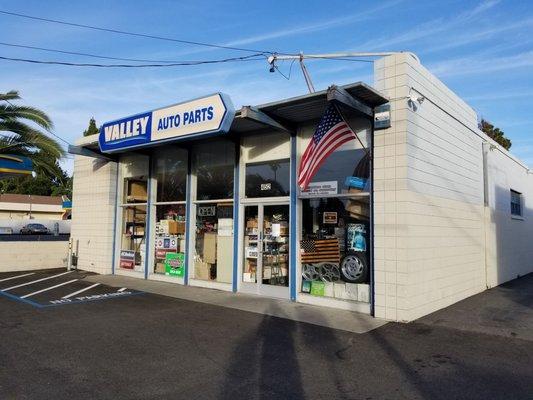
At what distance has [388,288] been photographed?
8281 millimetres

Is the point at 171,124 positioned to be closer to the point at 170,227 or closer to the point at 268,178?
the point at 268,178

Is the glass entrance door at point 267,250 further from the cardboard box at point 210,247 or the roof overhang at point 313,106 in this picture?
the roof overhang at point 313,106

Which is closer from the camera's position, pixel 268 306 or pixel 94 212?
pixel 268 306

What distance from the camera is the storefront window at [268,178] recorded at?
34.5ft

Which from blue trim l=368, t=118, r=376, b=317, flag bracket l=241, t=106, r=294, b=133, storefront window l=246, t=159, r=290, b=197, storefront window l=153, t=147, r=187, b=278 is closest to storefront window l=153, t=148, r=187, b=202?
storefront window l=153, t=147, r=187, b=278

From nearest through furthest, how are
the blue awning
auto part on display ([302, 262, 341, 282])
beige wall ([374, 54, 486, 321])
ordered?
beige wall ([374, 54, 486, 321]), auto part on display ([302, 262, 341, 282]), the blue awning

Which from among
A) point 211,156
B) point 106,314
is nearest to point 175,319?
point 106,314

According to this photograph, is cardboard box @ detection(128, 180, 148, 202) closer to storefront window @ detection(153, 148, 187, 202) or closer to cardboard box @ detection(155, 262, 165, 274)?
storefront window @ detection(153, 148, 187, 202)

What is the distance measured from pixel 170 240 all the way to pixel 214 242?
180 cm

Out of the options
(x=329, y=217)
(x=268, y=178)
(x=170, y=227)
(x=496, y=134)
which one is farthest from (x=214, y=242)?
(x=496, y=134)

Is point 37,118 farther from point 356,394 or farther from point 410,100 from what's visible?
point 356,394

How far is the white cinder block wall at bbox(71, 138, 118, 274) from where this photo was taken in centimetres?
1477

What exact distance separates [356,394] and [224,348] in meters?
2.21

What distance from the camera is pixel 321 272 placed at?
9.77m
